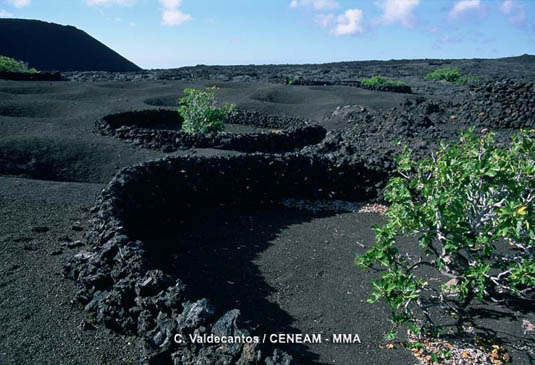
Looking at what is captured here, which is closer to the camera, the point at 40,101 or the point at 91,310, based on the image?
the point at 91,310

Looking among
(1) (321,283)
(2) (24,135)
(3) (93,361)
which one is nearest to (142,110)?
(2) (24,135)

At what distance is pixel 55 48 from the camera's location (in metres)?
63.1

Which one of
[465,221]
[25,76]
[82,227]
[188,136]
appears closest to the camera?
[465,221]

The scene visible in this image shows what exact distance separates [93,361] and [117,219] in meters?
2.70

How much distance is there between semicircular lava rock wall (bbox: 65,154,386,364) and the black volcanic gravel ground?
1.19ft

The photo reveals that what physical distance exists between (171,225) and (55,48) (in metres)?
63.4

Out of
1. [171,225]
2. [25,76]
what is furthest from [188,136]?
[25,76]

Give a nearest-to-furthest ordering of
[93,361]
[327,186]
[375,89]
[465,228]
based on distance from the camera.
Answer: [93,361] → [465,228] → [327,186] → [375,89]

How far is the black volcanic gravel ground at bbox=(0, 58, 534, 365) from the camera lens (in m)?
5.22

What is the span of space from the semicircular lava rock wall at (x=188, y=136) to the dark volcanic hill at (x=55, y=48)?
144ft

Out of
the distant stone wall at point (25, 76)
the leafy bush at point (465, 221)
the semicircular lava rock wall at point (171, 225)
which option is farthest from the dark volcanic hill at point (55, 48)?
the leafy bush at point (465, 221)

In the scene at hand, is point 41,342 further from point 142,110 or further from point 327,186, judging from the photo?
point 142,110

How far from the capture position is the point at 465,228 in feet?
17.1

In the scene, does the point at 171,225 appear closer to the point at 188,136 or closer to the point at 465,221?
the point at 465,221
